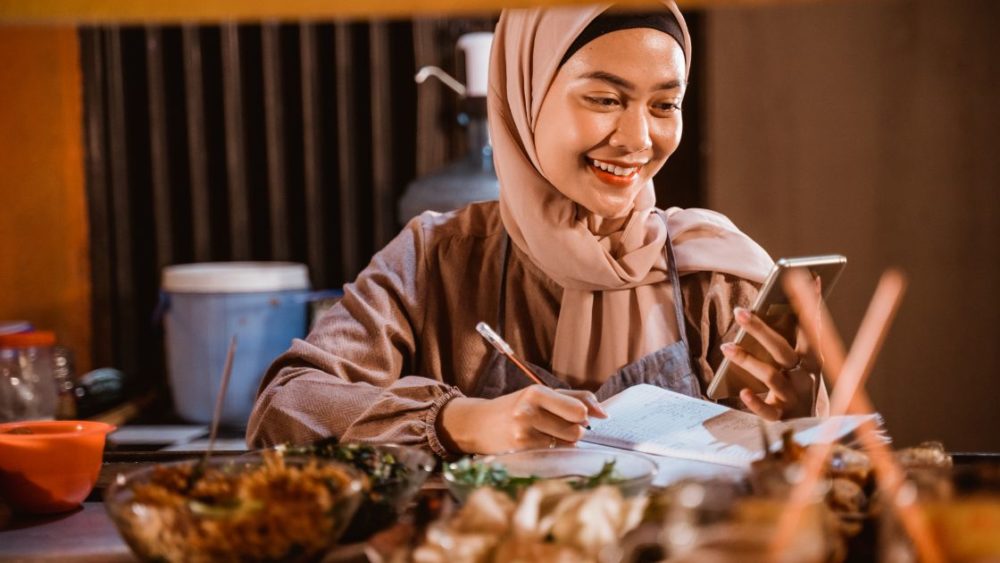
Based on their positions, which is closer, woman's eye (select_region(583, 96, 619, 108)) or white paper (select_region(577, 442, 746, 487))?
white paper (select_region(577, 442, 746, 487))

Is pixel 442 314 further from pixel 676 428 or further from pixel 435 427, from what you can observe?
pixel 676 428

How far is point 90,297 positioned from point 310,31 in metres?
1.53

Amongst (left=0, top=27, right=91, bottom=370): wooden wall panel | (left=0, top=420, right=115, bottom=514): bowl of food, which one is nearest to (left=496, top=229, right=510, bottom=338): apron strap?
(left=0, top=420, right=115, bottom=514): bowl of food

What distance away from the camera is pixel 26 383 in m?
3.23

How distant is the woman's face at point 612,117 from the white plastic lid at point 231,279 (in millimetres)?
1777

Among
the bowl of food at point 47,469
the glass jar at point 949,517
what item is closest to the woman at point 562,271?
the bowl of food at point 47,469

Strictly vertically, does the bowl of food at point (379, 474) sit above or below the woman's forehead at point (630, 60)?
below

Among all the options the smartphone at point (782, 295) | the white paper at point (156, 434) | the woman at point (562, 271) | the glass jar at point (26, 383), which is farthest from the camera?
the white paper at point (156, 434)

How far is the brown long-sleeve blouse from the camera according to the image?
6.32ft

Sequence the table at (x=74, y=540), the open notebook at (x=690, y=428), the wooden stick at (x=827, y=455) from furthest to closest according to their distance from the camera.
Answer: the open notebook at (x=690, y=428), the table at (x=74, y=540), the wooden stick at (x=827, y=455)

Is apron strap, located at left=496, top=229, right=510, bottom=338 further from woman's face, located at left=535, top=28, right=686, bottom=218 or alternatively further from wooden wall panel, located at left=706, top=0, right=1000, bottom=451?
wooden wall panel, located at left=706, top=0, right=1000, bottom=451

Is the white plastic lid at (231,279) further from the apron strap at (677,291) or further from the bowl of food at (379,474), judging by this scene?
the bowl of food at (379,474)

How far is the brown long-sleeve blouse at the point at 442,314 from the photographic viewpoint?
193 cm

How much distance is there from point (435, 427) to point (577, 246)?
563mm
